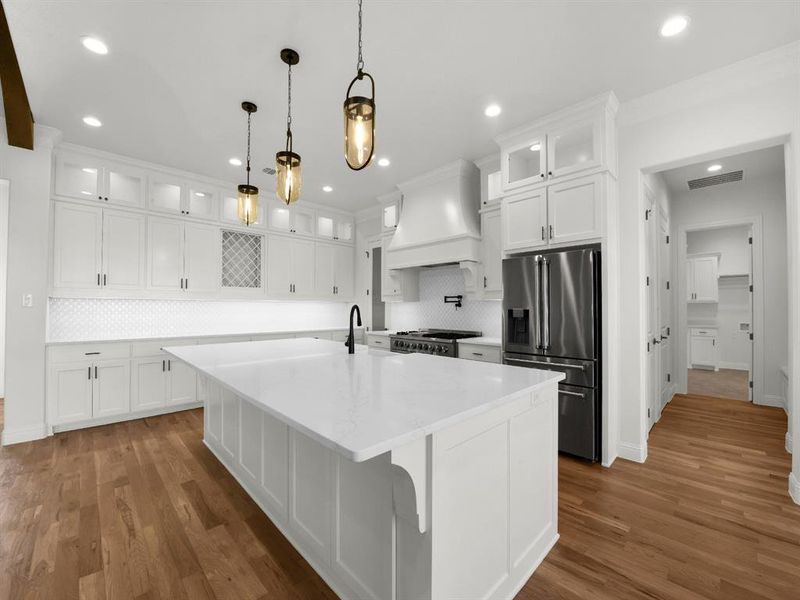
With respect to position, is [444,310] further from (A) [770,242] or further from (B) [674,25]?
(A) [770,242]

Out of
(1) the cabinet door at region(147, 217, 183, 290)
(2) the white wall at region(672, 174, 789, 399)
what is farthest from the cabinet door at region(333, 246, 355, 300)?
(2) the white wall at region(672, 174, 789, 399)

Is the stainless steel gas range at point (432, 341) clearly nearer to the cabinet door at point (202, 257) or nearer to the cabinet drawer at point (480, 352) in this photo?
the cabinet drawer at point (480, 352)

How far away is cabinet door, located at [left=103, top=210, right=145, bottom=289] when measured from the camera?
3.86m

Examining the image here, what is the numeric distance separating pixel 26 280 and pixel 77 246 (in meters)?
0.57

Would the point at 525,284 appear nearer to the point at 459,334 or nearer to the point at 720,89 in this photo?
the point at 459,334

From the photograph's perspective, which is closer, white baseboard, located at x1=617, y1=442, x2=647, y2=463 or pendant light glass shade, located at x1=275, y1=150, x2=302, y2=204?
pendant light glass shade, located at x1=275, y1=150, x2=302, y2=204

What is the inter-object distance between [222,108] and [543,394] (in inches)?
125

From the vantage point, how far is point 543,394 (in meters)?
1.70

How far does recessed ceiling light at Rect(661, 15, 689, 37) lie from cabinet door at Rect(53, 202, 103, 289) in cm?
512

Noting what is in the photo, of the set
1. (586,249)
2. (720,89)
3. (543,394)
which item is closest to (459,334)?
(586,249)

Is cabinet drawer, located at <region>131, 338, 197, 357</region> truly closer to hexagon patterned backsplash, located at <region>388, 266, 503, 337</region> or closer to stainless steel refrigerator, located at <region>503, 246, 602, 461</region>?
hexagon patterned backsplash, located at <region>388, 266, 503, 337</region>

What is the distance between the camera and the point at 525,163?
3.61 metres

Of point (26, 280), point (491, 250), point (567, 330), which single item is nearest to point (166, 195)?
point (26, 280)

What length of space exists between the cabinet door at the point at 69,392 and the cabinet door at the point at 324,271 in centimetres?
291
